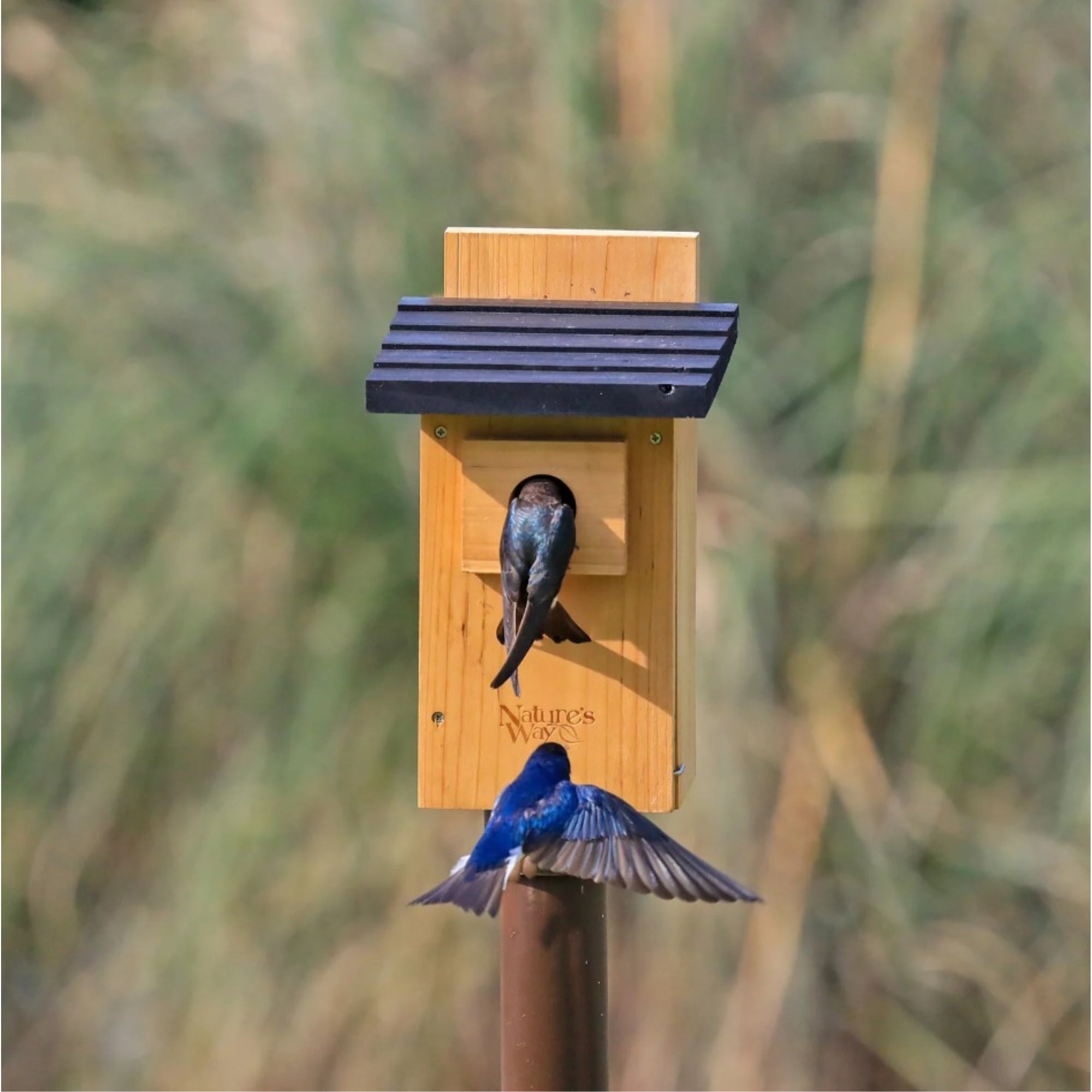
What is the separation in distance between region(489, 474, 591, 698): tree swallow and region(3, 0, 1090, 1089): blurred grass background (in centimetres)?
131

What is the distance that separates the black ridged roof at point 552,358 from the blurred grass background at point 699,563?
4.01 ft

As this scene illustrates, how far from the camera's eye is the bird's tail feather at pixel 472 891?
94.2 inches

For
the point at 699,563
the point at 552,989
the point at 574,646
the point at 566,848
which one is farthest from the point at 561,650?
the point at 699,563

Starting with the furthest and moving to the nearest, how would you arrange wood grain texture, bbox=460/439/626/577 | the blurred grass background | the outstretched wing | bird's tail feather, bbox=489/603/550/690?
the blurred grass background
wood grain texture, bbox=460/439/626/577
bird's tail feather, bbox=489/603/550/690
the outstretched wing

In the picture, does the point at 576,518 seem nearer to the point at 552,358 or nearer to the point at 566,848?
the point at 552,358

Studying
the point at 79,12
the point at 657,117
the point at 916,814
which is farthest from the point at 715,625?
the point at 79,12

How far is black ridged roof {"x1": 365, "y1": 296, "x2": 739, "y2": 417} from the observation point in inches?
101

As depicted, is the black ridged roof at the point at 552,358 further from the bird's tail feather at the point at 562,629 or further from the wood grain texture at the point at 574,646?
the bird's tail feather at the point at 562,629

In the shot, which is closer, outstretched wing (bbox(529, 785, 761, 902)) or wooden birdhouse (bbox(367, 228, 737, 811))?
outstretched wing (bbox(529, 785, 761, 902))

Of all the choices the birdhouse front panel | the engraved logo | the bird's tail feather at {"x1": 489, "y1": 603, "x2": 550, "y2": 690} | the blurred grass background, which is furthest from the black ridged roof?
the blurred grass background

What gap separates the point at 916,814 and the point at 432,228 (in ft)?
5.09

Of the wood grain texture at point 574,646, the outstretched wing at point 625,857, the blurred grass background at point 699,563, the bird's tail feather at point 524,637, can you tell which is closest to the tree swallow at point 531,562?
the bird's tail feather at point 524,637

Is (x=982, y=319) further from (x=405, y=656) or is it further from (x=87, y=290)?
(x=87, y=290)

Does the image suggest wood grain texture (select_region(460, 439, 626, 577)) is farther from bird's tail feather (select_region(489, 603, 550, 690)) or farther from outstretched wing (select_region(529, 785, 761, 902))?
outstretched wing (select_region(529, 785, 761, 902))
